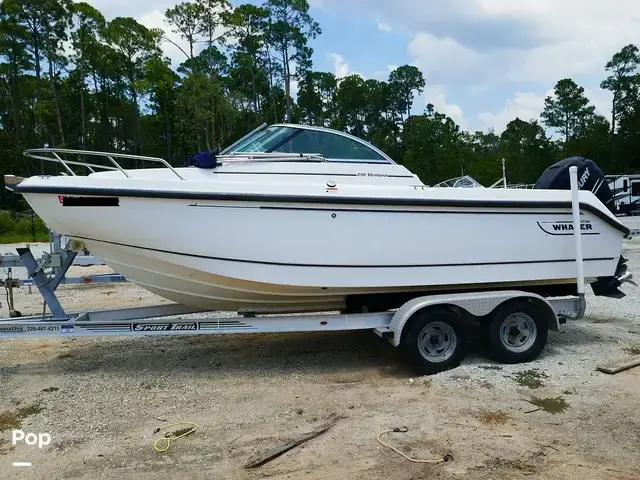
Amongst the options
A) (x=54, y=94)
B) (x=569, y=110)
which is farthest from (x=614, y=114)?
(x=54, y=94)

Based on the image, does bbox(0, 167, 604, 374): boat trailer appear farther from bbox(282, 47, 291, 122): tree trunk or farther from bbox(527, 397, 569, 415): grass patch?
bbox(282, 47, 291, 122): tree trunk

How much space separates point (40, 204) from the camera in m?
4.47

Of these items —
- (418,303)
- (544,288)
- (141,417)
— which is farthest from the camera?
(544,288)

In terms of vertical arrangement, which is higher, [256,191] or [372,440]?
[256,191]

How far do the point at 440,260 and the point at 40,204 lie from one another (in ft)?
11.6

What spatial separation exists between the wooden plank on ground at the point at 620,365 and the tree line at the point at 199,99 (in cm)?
2652

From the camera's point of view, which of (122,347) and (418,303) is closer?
(418,303)

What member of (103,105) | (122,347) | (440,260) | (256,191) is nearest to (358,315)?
(440,260)

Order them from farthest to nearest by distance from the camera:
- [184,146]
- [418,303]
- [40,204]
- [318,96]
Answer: [318,96] < [184,146] < [418,303] < [40,204]

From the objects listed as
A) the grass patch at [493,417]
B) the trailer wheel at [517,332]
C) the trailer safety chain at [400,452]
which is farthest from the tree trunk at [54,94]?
the grass patch at [493,417]

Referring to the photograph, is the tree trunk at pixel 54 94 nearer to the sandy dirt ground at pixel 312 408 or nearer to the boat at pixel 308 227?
the sandy dirt ground at pixel 312 408

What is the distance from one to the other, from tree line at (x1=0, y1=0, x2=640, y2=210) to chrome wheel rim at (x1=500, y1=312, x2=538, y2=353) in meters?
26.0

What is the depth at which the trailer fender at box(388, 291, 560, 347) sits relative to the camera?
476 cm

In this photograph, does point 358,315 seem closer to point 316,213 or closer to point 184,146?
point 316,213
